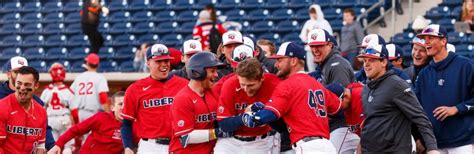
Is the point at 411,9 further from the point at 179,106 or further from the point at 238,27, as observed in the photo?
the point at 179,106

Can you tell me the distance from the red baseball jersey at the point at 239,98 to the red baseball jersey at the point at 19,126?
185 cm

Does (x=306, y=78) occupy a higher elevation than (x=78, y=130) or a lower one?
higher

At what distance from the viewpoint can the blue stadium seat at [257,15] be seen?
2011cm

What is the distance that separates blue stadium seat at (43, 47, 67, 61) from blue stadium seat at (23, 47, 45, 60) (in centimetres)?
11

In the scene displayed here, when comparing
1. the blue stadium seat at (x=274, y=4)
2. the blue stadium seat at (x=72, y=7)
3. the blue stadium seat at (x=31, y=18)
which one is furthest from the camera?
the blue stadium seat at (x=72, y=7)

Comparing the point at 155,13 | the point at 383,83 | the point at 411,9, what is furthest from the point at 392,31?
the point at 383,83

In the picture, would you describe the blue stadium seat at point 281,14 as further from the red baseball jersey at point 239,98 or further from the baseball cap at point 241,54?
the red baseball jersey at point 239,98

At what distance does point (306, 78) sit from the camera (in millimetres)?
9016

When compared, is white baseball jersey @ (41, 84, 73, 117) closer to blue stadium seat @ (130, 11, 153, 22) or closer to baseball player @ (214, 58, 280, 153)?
blue stadium seat @ (130, 11, 153, 22)

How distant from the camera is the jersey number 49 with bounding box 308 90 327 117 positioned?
8.93 m

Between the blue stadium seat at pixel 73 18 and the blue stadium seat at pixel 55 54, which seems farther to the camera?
the blue stadium seat at pixel 73 18

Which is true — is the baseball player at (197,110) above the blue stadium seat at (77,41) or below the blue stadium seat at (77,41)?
above

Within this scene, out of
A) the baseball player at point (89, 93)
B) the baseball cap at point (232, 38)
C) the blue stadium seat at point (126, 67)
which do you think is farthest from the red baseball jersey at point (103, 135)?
the blue stadium seat at point (126, 67)

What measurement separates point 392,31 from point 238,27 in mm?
2513
